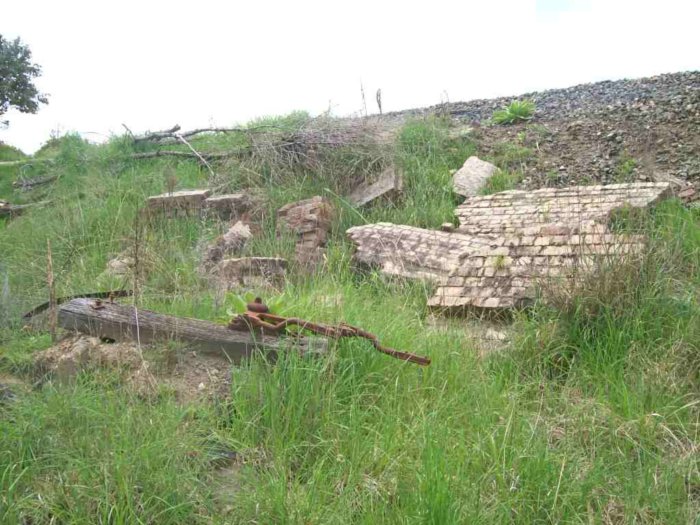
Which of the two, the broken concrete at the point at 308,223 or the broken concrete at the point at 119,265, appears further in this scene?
the broken concrete at the point at 308,223

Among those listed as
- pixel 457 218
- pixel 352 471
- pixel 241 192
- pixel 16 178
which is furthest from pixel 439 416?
pixel 16 178

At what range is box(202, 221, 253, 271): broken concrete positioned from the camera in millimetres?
6211

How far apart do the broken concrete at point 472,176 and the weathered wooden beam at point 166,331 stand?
4260mm

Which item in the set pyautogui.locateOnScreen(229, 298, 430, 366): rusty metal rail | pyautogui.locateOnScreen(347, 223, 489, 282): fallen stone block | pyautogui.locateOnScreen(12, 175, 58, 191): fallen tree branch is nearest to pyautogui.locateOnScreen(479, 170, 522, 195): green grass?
pyautogui.locateOnScreen(347, 223, 489, 282): fallen stone block

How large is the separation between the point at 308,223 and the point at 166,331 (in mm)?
3258

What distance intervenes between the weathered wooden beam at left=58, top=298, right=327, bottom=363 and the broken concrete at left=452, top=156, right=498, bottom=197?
4.26 m

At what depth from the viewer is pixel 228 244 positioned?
20.9 feet

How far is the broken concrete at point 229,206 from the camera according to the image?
732cm

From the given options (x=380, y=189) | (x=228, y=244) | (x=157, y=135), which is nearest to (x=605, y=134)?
(x=380, y=189)

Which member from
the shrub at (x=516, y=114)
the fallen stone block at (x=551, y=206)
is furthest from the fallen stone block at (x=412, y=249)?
the shrub at (x=516, y=114)

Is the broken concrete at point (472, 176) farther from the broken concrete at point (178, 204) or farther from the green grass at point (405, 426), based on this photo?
the broken concrete at point (178, 204)

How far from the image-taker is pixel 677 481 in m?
2.57

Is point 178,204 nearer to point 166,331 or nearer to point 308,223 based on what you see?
point 308,223

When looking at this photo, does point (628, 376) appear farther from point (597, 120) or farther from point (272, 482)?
point (597, 120)
